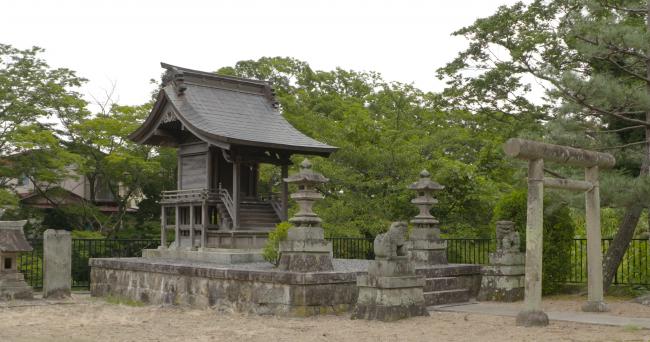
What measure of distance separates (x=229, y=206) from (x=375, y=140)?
8275 millimetres

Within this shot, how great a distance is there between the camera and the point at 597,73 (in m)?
14.5

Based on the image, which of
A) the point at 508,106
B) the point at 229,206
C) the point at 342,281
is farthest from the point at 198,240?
the point at 508,106

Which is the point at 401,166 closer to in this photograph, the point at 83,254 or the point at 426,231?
the point at 426,231

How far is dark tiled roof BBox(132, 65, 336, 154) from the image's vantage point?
1620cm

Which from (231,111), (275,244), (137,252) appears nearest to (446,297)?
(275,244)

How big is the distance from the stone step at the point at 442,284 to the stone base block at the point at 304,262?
2.26m

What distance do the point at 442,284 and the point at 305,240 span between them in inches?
131

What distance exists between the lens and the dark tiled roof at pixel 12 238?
15.6 m

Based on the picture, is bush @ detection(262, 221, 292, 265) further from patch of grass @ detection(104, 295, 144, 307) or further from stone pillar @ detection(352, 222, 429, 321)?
patch of grass @ detection(104, 295, 144, 307)

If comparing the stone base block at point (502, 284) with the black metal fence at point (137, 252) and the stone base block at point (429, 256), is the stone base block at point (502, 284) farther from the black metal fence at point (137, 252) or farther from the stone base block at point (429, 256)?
the black metal fence at point (137, 252)

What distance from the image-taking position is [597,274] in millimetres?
11609

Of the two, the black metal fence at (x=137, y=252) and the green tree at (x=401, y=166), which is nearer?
the black metal fence at (x=137, y=252)

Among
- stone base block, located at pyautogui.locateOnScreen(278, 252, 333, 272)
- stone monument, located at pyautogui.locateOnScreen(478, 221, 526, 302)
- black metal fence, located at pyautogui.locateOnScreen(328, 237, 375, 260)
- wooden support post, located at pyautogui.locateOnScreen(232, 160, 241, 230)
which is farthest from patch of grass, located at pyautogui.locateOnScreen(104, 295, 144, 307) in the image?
stone monument, located at pyautogui.locateOnScreen(478, 221, 526, 302)

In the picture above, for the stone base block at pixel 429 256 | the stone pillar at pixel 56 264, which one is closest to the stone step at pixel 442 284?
the stone base block at pixel 429 256
